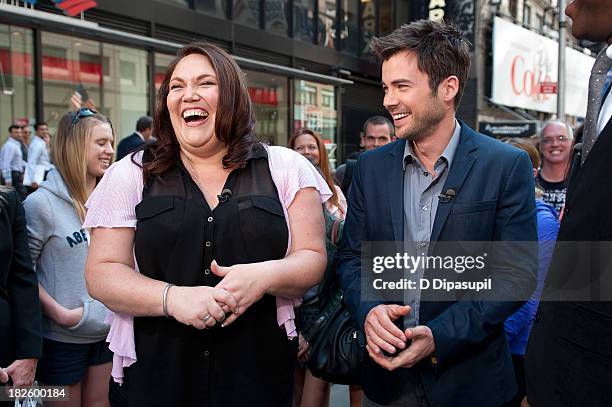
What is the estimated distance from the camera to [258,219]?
210cm

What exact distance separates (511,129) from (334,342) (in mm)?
12637

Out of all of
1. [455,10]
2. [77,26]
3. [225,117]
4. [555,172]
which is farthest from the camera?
[455,10]

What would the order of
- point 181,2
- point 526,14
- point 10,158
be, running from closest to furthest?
point 10,158 < point 181,2 < point 526,14

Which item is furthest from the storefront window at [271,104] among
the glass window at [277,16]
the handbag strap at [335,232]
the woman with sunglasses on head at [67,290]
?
the handbag strap at [335,232]

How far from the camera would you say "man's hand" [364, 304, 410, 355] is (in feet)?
6.63

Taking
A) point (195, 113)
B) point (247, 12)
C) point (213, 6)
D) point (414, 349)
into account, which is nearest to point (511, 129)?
point (247, 12)

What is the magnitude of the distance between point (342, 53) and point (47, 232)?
14.4 m

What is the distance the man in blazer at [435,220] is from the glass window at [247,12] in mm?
11152

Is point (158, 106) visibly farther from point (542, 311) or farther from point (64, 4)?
point (64, 4)

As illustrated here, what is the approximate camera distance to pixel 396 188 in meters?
2.30

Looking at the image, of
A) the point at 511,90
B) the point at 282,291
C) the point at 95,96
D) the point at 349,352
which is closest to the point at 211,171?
the point at 282,291

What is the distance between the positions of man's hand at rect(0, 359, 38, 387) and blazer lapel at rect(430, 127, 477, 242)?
75.4 inches

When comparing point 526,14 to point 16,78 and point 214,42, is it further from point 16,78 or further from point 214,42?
point 16,78

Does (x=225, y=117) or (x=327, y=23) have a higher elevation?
(x=327, y=23)
